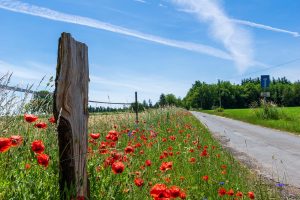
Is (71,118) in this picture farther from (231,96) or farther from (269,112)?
(231,96)

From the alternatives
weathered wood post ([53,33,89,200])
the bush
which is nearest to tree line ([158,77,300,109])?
the bush

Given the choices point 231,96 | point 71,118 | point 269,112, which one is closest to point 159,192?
point 71,118

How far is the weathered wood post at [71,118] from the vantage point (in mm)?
3350

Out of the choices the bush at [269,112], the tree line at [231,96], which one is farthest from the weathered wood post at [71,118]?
the tree line at [231,96]

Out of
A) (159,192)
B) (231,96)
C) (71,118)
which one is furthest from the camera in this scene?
(231,96)

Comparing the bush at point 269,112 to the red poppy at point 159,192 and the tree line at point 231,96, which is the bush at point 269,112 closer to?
the red poppy at point 159,192

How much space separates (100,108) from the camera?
1070 centimetres

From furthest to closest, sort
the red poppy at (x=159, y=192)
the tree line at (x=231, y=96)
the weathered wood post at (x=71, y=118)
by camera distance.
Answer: the tree line at (x=231, y=96) < the weathered wood post at (x=71, y=118) < the red poppy at (x=159, y=192)

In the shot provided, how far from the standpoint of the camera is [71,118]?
3443 mm

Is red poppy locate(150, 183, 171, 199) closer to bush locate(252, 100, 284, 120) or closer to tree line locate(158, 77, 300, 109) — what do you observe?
bush locate(252, 100, 284, 120)

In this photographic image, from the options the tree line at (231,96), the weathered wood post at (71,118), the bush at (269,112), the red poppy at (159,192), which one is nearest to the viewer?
the red poppy at (159,192)

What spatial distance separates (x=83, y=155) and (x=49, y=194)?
400 mm

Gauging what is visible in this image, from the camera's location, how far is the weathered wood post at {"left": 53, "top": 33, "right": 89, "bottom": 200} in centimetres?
335

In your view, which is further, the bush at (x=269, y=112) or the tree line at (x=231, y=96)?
the tree line at (x=231, y=96)
